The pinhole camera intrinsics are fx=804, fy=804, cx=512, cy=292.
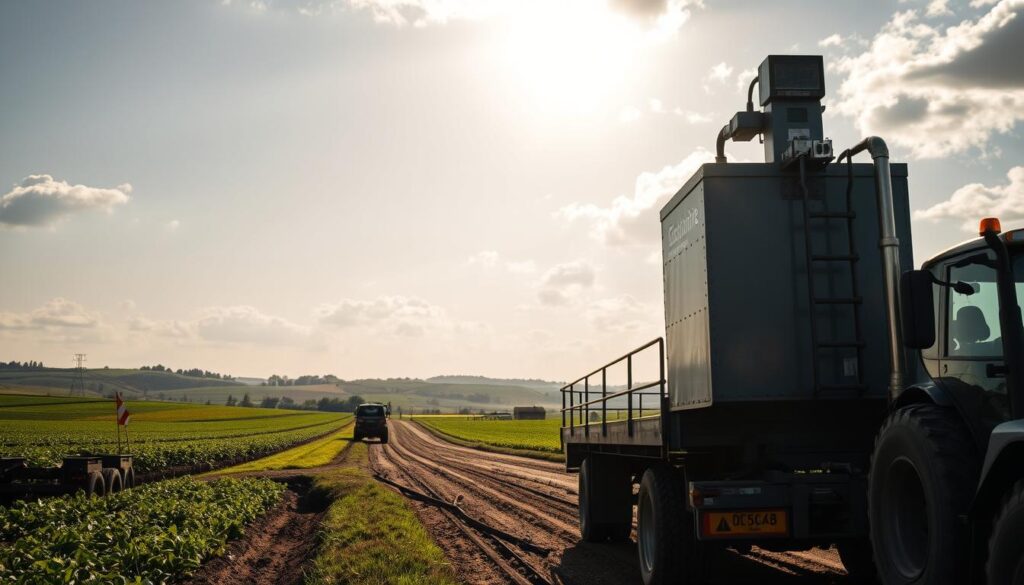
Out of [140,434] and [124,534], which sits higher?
[124,534]

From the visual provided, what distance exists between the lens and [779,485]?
7.12m

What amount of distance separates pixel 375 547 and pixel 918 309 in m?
8.80

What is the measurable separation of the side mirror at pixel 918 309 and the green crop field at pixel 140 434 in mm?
24583

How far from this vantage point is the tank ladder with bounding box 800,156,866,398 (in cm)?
748

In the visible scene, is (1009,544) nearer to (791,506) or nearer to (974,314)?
(974,314)

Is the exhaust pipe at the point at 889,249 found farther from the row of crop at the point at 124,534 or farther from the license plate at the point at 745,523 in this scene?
the row of crop at the point at 124,534

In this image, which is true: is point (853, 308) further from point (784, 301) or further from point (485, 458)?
point (485, 458)

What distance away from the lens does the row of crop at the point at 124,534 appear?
909cm

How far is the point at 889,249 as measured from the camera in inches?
286

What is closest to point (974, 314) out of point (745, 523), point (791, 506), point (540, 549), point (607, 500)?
point (791, 506)

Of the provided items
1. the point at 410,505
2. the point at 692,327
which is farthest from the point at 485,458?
the point at 692,327

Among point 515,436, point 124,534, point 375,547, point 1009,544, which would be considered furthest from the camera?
point 515,436

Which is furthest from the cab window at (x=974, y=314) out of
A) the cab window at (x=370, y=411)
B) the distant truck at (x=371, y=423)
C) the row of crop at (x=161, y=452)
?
the cab window at (x=370, y=411)

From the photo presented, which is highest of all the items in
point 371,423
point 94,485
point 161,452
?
point 371,423
